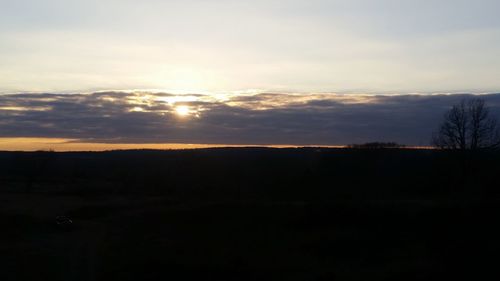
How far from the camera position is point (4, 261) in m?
24.8

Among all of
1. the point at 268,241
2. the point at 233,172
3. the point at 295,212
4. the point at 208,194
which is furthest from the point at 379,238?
the point at 233,172

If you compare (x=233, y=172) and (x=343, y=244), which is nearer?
(x=343, y=244)

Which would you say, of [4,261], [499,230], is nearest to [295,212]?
[499,230]

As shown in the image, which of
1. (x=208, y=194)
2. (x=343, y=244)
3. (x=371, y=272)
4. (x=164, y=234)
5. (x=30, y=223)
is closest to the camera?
(x=371, y=272)

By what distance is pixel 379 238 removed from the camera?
28.7 meters

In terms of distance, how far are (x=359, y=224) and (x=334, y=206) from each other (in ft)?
11.3

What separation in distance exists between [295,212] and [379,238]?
933 centimetres

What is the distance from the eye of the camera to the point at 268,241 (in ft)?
94.5

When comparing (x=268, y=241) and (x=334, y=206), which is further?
(x=334, y=206)

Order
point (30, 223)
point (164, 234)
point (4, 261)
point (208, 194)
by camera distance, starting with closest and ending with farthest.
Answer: point (4, 261) < point (164, 234) < point (30, 223) < point (208, 194)

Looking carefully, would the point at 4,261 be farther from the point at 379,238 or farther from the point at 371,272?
the point at 379,238

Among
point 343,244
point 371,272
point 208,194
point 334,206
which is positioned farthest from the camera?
point 208,194

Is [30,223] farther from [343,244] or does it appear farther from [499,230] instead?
[499,230]

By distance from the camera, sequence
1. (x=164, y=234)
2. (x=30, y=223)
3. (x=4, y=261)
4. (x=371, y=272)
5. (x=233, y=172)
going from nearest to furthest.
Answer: (x=371, y=272) → (x=4, y=261) → (x=164, y=234) → (x=30, y=223) → (x=233, y=172)
